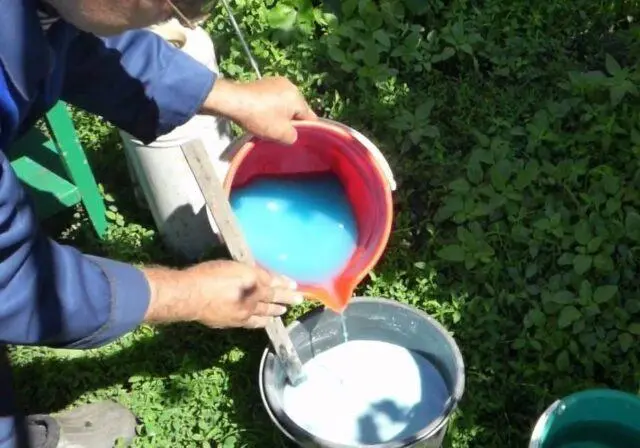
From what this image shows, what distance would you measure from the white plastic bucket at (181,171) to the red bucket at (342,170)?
0.51 ft

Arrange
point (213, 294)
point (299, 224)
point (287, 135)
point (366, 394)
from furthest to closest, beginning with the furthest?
point (299, 224)
point (366, 394)
point (287, 135)
point (213, 294)

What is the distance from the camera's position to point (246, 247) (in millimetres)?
2918

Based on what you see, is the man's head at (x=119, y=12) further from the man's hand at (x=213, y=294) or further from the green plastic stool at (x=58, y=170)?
the green plastic stool at (x=58, y=170)

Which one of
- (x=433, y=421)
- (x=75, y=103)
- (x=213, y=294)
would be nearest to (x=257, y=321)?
(x=213, y=294)

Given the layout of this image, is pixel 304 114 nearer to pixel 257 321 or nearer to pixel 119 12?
pixel 257 321

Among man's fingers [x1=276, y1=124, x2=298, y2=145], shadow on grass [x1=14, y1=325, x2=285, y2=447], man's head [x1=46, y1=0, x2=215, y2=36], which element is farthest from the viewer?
shadow on grass [x1=14, y1=325, x2=285, y2=447]

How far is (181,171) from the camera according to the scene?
3432 mm

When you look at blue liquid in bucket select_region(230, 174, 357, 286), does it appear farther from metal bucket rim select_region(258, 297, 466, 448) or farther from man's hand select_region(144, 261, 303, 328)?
man's hand select_region(144, 261, 303, 328)

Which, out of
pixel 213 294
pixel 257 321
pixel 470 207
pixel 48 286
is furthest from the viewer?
pixel 470 207

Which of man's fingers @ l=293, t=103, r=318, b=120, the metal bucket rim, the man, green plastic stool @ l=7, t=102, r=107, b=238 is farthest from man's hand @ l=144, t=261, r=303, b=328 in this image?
green plastic stool @ l=7, t=102, r=107, b=238

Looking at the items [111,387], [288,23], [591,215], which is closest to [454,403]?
Result: [591,215]

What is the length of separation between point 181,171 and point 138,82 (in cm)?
64

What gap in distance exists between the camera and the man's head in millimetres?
1949

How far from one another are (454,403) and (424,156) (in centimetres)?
110
